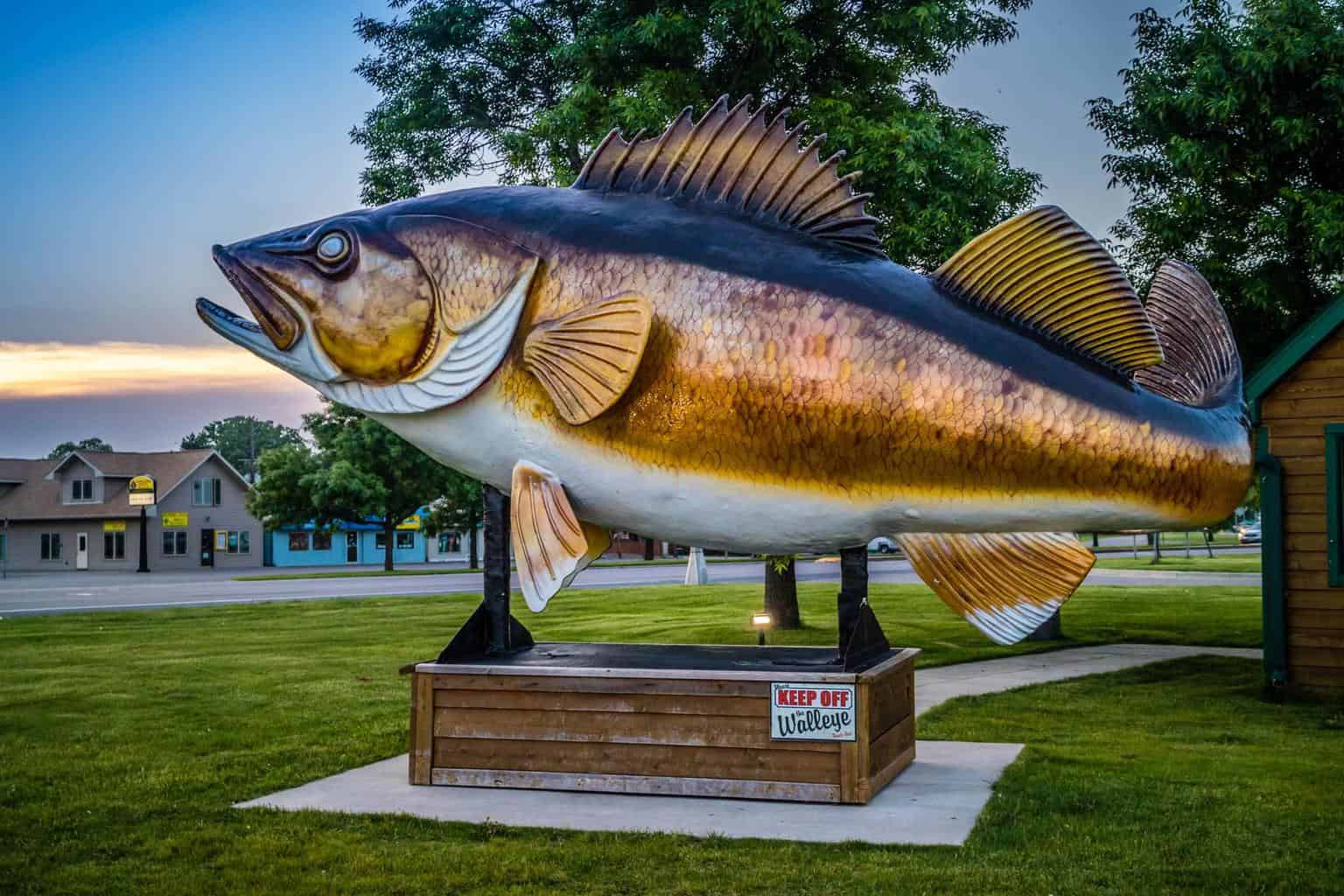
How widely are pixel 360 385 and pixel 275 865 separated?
2067 millimetres

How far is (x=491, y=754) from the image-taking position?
6426mm

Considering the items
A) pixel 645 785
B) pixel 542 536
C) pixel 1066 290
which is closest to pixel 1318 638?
pixel 645 785

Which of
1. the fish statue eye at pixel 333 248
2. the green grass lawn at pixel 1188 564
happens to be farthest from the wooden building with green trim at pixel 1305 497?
the green grass lawn at pixel 1188 564

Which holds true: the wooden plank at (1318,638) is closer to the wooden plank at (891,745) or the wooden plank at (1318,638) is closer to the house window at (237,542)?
the wooden plank at (891,745)

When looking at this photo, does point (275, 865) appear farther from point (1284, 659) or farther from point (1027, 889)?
point (1284, 659)

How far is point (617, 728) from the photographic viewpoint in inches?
245

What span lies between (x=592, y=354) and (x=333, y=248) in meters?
1.23

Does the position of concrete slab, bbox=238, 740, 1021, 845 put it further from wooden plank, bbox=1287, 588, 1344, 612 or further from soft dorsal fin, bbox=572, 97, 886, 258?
wooden plank, bbox=1287, 588, 1344, 612

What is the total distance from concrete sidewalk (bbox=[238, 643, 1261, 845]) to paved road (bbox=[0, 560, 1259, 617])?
55.4ft

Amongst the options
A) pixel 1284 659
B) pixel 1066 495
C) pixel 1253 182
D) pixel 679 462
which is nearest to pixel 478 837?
pixel 679 462

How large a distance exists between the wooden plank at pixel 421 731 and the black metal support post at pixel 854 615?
2.15m

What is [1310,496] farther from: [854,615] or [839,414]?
[839,414]

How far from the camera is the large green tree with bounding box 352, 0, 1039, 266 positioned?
40.3ft

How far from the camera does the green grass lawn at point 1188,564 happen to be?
1352 inches
